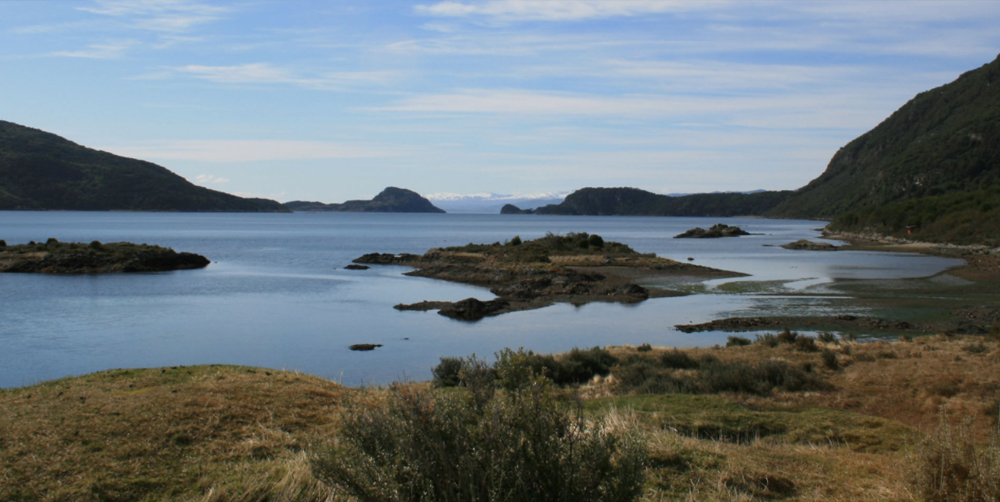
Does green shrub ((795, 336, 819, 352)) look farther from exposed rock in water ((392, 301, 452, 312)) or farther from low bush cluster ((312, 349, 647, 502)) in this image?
exposed rock in water ((392, 301, 452, 312))

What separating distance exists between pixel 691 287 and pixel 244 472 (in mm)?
38717

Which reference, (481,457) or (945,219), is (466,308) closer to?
(481,457)

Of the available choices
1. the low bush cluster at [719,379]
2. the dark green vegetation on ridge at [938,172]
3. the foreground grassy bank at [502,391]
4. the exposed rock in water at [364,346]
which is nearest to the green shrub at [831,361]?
the foreground grassy bank at [502,391]

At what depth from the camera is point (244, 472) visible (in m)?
6.09

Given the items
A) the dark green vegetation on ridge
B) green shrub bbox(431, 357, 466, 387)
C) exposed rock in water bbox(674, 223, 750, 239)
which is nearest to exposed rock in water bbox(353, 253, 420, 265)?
green shrub bbox(431, 357, 466, 387)

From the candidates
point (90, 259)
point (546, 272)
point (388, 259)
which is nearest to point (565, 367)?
point (546, 272)

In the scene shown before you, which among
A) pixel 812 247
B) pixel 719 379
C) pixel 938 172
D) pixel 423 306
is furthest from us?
pixel 938 172

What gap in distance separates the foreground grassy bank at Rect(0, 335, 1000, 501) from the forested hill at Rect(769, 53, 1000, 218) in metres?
121

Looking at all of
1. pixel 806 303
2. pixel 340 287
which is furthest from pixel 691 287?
pixel 340 287

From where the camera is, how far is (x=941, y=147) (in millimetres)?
131375

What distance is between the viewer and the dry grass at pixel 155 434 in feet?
18.5

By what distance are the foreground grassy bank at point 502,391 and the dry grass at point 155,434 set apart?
0.07 feet

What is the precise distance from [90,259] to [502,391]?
5673 centimetres

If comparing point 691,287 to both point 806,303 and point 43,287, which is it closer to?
point 806,303
